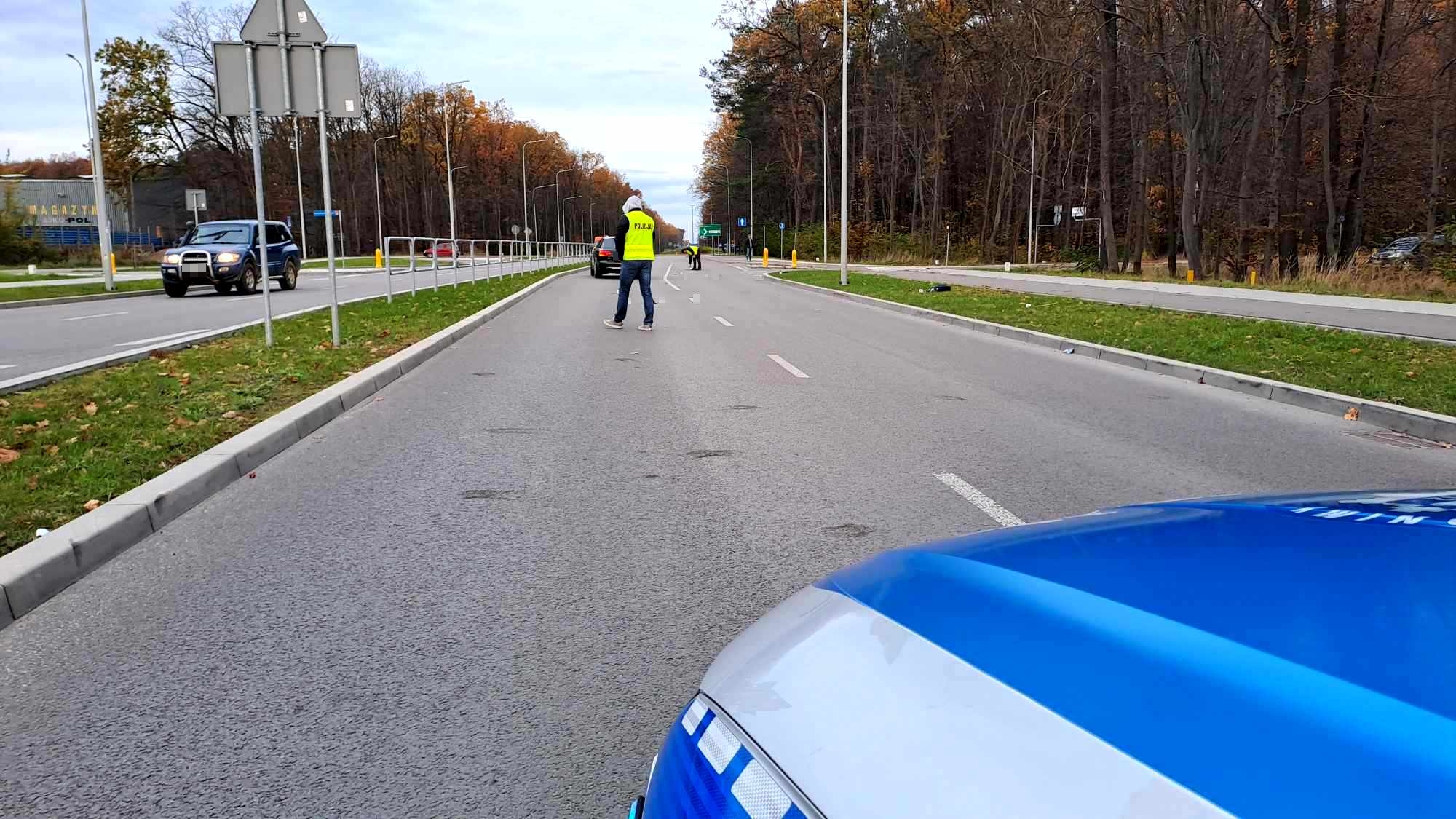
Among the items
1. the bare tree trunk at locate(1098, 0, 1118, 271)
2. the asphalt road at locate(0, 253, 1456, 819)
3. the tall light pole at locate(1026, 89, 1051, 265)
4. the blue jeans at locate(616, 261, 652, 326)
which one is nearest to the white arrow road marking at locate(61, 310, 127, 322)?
the blue jeans at locate(616, 261, 652, 326)

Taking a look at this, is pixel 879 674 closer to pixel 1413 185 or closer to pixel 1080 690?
pixel 1080 690

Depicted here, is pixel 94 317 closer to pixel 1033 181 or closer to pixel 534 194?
pixel 1033 181

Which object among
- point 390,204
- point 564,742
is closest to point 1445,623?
point 564,742

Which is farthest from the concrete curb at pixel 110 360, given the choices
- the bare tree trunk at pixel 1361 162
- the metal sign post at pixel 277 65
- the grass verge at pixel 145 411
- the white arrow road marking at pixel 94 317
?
the bare tree trunk at pixel 1361 162

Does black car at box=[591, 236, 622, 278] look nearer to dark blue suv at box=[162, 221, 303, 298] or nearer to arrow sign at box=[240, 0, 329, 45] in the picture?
dark blue suv at box=[162, 221, 303, 298]

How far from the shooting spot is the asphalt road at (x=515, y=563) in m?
2.89

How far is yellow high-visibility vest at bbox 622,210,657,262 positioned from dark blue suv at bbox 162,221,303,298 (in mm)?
11423

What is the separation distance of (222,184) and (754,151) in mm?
41898

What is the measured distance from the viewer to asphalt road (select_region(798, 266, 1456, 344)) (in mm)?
15531

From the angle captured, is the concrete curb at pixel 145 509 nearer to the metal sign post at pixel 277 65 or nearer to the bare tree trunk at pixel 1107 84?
the metal sign post at pixel 277 65

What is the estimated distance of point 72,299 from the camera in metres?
22.7

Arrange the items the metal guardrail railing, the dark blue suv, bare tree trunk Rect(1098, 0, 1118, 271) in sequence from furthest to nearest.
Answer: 1. bare tree trunk Rect(1098, 0, 1118, 271)
2. the dark blue suv
3. the metal guardrail railing

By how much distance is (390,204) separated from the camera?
9019cm

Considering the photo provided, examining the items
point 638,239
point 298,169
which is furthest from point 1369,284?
point 298,169
